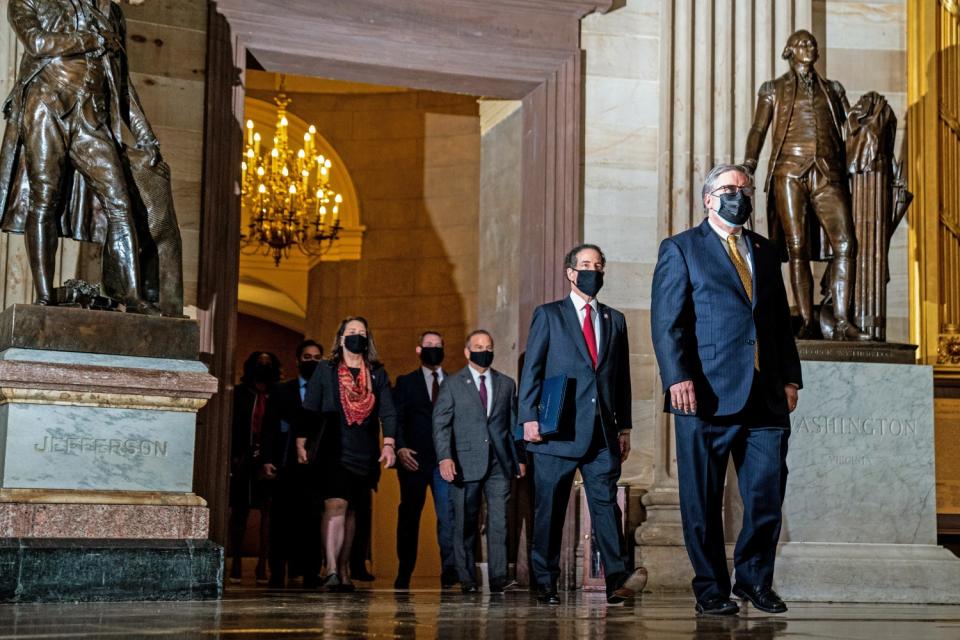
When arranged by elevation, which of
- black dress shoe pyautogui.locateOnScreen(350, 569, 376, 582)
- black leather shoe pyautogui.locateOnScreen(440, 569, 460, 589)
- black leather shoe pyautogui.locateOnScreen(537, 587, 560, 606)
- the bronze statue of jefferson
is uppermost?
the bronze statue of jefferson

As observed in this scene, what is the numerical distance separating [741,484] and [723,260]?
868mm

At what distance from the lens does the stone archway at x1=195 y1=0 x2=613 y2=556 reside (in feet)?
31.4

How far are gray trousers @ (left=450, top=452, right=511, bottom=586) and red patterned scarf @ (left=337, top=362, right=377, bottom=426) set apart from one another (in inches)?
28.1

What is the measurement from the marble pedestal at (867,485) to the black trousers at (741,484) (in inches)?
76.8

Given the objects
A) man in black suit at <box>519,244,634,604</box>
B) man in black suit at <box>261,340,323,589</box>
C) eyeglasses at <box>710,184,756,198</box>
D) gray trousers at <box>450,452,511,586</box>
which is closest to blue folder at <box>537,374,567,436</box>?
man in black suit at <box>519,244,634,604</box>

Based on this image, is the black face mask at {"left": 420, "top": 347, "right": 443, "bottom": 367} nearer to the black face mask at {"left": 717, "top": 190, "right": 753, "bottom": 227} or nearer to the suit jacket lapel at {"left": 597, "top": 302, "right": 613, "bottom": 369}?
the suit jacket lapel at {"left": 597, "top": 302, "right": 613, "bottom": 369}

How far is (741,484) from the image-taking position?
5.89 meters

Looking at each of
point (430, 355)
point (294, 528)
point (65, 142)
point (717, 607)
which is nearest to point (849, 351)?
point (717, 607)

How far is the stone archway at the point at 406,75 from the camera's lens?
959cm

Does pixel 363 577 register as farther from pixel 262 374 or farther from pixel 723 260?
pixel 723 260

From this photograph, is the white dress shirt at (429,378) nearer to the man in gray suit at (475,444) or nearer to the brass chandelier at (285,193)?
the man in gray suit at (475,444)

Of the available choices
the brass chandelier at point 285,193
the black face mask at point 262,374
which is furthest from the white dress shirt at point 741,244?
the brass chandelier at point 285,193

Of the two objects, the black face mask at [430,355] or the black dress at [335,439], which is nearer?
the black dress at [335,439]

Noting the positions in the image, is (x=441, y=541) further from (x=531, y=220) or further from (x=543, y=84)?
(x=543, y=84)
